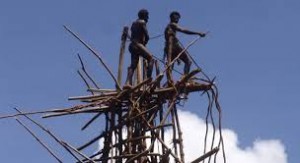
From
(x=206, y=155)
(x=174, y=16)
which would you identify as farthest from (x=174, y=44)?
(x=206, y=155)

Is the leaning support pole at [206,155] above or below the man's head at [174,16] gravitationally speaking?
below

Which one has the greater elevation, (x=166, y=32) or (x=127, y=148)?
(x=166, y=32)

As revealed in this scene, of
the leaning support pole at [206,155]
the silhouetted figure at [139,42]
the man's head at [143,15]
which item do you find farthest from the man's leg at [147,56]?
the leaning support pole at [206,155]

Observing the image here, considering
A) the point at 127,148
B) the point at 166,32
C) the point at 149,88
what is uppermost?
the point at 166,32

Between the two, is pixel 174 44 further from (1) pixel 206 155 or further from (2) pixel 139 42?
(1) pixel 206 155

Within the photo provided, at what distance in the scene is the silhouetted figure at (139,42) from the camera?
66.1 ft

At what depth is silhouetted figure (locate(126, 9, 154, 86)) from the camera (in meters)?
20.1

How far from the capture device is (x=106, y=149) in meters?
19.6

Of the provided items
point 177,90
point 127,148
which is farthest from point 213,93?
point 127,148

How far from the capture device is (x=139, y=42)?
20.2 m

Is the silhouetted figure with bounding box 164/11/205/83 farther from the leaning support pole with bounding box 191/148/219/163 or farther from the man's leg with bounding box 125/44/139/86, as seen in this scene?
the leaning support pole with bounding box 191/148/219/163

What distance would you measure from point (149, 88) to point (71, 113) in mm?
1820

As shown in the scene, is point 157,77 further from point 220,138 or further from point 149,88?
point 220,138

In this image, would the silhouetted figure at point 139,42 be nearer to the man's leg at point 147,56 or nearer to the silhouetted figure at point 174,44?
the man's leg at point 147,56
